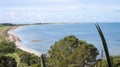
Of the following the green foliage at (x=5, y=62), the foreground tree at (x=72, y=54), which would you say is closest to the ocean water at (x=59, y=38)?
the foreground tree at (x=72, y=54)

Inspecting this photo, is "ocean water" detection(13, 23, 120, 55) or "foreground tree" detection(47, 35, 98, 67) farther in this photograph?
"ocean water" detection(13, 23, 120, 55)

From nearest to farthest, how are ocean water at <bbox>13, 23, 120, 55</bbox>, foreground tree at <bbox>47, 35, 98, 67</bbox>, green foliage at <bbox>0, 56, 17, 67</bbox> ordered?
1. foreground tree at <bbox>47, 35, 98, 67</bbox>
2. green foliage at <bbox>0, 56, 17, 67</bbox>
3. ocean water at <bbox>13, 23, 120, 55</bbox>

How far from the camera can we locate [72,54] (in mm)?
22312

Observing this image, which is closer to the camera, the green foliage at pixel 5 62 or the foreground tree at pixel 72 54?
the foreground tree at pixel 72 54

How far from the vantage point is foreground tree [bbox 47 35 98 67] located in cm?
2162

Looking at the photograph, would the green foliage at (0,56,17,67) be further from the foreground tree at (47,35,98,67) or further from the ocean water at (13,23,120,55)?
the foreground tree at (47,35,98,67)

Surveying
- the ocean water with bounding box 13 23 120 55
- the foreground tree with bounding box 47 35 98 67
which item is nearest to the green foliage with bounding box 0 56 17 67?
the ocean water with bounding box 13 23 120 55

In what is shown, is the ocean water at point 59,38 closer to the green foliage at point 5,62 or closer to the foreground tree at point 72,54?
the foreground tree at point 72,54

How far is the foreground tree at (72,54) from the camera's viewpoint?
2162cm

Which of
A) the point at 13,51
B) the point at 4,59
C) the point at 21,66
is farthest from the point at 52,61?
the point at 13,51

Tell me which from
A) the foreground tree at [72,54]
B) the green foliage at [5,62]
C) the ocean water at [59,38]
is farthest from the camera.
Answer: the ocean water at [59,38]

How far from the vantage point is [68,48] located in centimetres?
2398

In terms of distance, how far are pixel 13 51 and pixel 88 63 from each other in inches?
1295

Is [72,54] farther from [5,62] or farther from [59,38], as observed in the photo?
[59,38]
